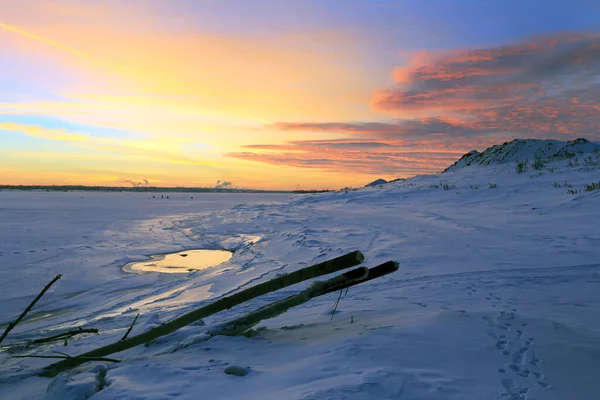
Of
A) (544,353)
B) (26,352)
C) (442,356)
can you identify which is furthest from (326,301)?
(26,352)

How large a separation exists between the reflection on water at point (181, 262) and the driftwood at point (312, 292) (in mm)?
4652

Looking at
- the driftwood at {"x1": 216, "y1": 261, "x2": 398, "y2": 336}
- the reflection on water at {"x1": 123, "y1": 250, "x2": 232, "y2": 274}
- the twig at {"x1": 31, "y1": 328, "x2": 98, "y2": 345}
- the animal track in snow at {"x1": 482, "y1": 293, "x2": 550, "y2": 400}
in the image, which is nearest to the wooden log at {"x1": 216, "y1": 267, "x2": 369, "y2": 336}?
the driftwood at {"x1": 216, "y1": 261, "x2": 398, "y2": 336}

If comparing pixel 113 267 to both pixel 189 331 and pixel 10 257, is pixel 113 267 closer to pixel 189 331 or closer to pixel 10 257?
pixel 10 257

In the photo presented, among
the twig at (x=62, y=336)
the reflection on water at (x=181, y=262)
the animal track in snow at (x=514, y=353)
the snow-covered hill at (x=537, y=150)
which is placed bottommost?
the reflection on water at (x=181, y=262)

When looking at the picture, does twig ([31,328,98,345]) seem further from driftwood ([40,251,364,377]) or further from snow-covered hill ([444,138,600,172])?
snow-covered hill ([444,138,600,172])

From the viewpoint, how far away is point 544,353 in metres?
2.75

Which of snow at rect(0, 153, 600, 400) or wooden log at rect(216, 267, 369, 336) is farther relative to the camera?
wooden log at rect(216, 267, 369, 336)

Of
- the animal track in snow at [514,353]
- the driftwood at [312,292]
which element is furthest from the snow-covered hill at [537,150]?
the driftwood at [312,292]

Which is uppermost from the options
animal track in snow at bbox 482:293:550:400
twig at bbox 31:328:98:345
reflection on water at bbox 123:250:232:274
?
animal track in snow at bbox 482:293:550:400

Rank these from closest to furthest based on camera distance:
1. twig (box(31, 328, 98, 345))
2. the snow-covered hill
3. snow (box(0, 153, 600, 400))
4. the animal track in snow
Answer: the animal track in snow → snow (box(0, 153, 600, 400)) → twig (box(31, 328, 98, 345)) → the snow-covered hill

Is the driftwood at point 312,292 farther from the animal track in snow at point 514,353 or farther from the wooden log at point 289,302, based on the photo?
the animal track in snow at point 514,353

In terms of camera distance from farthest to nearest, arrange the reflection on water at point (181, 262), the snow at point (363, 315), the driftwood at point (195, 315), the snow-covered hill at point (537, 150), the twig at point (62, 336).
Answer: the snow-covered hill at point (537, 150)
the reflection on water at point (181, 262)
the twig at point (62, 336)
the driftwood at point (195, 315)
the snow at point (363, 315)

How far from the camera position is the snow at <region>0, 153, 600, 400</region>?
2494 mm

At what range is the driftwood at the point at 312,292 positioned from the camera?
328 cm
